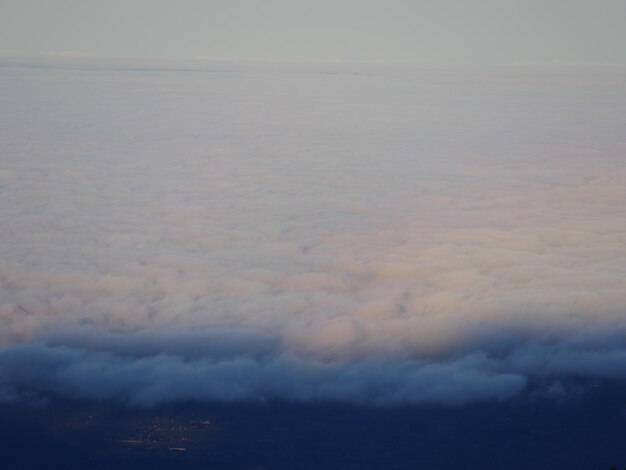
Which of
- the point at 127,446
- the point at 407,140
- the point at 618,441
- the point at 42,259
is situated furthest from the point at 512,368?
the point at 407,140

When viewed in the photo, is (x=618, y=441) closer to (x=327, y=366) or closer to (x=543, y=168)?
(x=327, y=366)

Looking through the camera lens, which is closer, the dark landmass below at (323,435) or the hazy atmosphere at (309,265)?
the dark landmass below at (323,435)

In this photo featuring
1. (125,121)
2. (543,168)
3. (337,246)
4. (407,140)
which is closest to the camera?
(337,246)

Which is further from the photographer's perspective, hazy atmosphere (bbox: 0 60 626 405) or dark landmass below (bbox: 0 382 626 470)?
hazy atmosphere (bbox: 0 60 626 405)

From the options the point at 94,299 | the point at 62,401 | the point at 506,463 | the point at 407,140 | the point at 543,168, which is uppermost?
the point at 407,140

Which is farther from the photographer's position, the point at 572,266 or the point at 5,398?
the point at 572,266

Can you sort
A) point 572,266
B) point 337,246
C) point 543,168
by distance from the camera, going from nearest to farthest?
point 572,266 → point 337,246 → point 543,168

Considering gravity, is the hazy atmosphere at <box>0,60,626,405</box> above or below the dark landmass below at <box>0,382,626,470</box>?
above

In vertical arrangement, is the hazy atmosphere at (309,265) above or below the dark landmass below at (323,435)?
above

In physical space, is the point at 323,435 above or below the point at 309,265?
below

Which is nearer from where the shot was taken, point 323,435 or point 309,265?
point 323,435

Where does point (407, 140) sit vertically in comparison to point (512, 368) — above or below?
above
